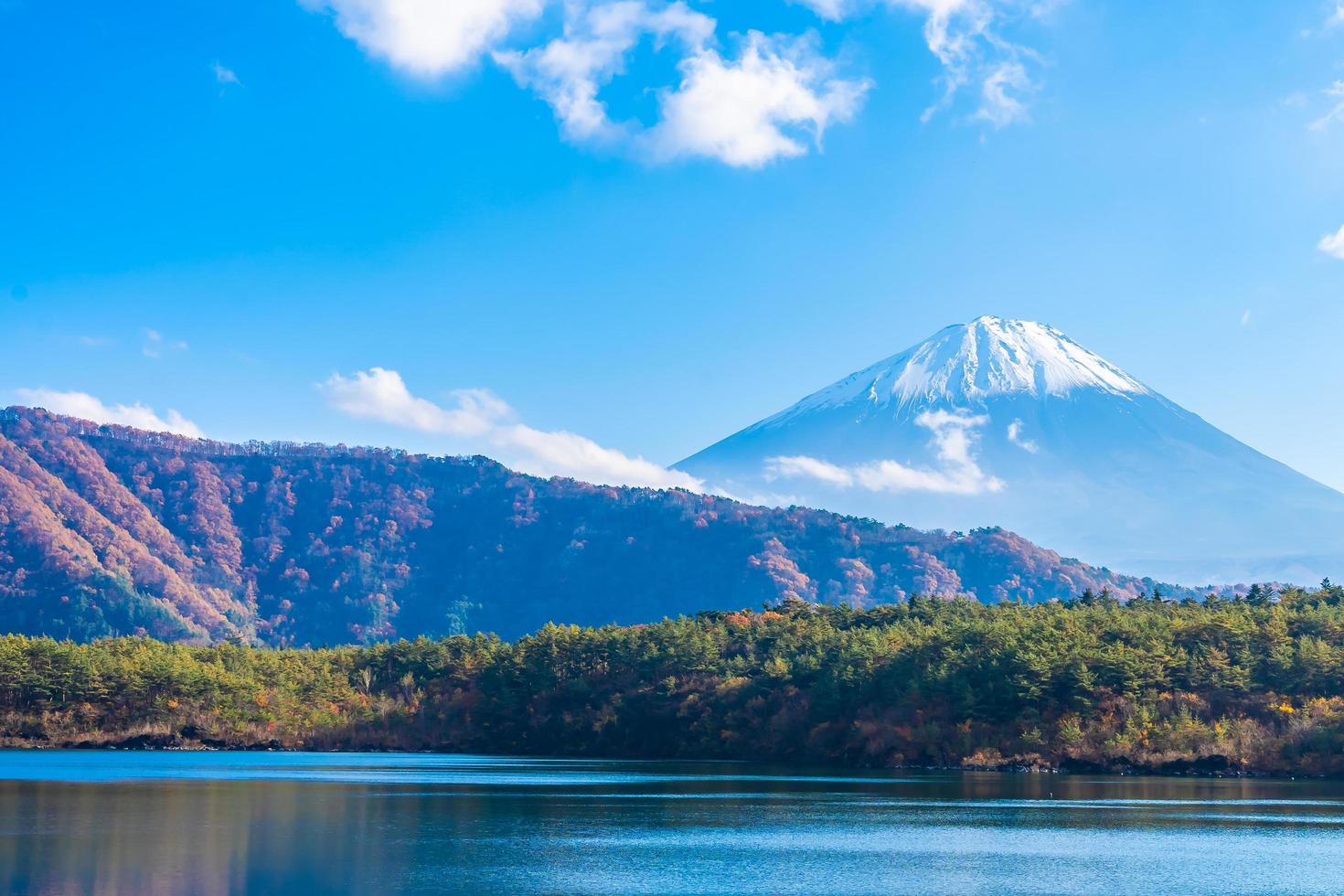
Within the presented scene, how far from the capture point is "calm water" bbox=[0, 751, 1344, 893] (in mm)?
32844

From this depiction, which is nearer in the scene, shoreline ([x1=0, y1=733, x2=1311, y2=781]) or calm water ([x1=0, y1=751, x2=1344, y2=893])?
calm water ([x1=0, y1=751, x2=1344, y2=893])

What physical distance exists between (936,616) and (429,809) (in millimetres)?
56285

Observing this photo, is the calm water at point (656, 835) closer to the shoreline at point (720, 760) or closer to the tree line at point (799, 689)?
the shoreline at point (720, 760)

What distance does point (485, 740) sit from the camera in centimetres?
10119

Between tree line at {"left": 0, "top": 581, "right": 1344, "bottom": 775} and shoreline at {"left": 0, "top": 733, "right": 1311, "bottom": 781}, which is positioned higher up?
tree line at {"left": 0, "top": 581, "right": 1344, "bottom": 775}

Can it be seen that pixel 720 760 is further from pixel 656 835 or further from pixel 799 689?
pixel 656 835

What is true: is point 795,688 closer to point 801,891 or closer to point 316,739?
point 316,739

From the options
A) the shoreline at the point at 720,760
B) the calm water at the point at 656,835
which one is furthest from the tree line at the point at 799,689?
the calm water at the point at 656,835

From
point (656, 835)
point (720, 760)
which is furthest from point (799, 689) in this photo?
point (656, 835)

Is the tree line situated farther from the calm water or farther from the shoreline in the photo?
the calm water

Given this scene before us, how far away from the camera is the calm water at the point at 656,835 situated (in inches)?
1293

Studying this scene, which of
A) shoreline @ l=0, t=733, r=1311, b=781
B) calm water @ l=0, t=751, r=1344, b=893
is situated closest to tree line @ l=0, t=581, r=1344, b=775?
shoreline @ l=0, t=733, r=1311, b=781

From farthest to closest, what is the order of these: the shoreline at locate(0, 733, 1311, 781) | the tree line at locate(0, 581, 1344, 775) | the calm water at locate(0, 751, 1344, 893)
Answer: the tree line at locate(0, 581, 1344, 775) → the shoreline at locate(0, 733, 1311, 781) → the calm water at locate(0, 751, 1344, 893)

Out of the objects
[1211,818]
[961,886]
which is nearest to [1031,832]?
[1211,818]
